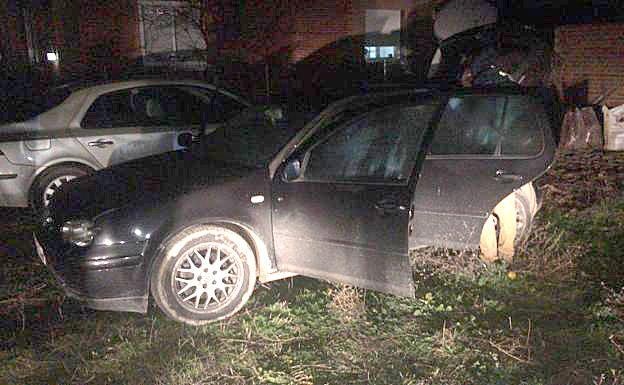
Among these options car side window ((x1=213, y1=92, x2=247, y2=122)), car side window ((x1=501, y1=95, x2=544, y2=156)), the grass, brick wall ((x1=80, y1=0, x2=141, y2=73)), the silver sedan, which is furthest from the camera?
brick wall ((x1=80, y1=0, x2=141, y2=73))

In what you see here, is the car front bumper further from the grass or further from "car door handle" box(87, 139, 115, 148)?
"car door handle" box(87, 139, 115, 148)

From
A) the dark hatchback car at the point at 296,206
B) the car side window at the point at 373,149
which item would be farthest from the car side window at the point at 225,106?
the car side window at the point at 373,149

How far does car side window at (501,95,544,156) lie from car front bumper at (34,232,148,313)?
3.00 m

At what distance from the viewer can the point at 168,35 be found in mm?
13703

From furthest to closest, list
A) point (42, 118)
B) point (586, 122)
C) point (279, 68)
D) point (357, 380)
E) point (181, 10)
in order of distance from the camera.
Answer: point (279, 68) < point (181, 10) < point (586, 122) < point (42, 118) < point (357, 380)

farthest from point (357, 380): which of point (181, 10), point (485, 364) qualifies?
point (181, 10)

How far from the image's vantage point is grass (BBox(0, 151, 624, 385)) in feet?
12.0

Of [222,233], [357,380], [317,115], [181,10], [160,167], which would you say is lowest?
[357,380]

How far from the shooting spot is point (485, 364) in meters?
3.70

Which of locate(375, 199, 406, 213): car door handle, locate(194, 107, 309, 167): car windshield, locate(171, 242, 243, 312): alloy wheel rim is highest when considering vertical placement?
locate(194, 107, 309, 167): car windshield

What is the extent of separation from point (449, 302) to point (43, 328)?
2.94m

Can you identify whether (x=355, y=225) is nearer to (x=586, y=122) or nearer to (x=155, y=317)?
(x=155, y=317)

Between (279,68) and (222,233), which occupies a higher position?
(279,68)

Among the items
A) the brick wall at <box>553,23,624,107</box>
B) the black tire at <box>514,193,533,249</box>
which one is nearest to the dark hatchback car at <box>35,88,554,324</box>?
the black tire at <box>514,193,533,249</box>
